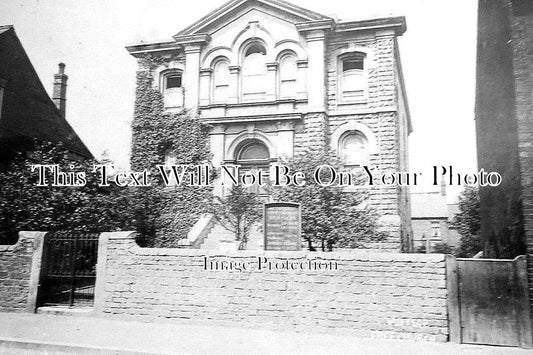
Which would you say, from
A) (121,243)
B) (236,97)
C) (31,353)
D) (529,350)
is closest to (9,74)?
(236,97)

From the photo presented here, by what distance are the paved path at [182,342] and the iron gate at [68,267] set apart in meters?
1.22

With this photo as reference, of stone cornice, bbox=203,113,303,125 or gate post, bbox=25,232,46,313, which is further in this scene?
stone cornice, bbox=203,113,303,125

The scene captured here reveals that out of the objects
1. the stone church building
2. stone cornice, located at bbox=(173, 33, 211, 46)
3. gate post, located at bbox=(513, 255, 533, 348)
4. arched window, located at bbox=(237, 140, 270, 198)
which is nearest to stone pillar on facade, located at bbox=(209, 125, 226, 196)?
the stone church building

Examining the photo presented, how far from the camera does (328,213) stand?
481 inches

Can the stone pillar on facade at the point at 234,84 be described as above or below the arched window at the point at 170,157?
above

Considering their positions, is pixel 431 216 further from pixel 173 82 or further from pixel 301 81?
pixel 173 82

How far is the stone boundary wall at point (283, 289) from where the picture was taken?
7.39 metres

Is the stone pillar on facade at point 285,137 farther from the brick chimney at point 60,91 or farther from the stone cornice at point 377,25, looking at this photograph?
the brick chimney at point 60,91

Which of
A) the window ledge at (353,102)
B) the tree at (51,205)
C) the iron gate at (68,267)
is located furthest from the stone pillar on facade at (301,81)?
the iron gate at (68,267)

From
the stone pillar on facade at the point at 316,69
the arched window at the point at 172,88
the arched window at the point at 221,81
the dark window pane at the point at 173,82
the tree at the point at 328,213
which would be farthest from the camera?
the dark window pane at the point at 173,82

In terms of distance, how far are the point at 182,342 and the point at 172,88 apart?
15024 mm

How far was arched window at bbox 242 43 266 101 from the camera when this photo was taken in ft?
60.6

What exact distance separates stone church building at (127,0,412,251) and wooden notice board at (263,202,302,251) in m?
7.89

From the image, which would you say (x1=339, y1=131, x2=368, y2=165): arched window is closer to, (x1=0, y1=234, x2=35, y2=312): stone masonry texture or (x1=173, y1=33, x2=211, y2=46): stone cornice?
(x1=173, y1=33, x2=211, y2=46): stone cornice
